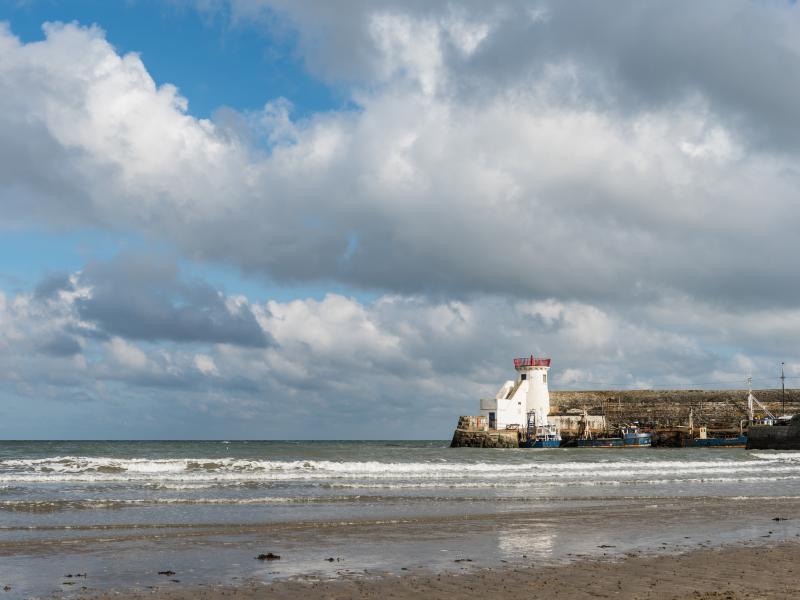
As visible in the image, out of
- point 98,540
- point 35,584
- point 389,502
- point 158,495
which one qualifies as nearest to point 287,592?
point 35,584

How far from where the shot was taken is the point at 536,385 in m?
75.2

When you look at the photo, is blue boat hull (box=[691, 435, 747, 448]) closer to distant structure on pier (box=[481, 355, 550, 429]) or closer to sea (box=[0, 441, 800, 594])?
distant structure on pier (box=[481, 355, 550, 429])

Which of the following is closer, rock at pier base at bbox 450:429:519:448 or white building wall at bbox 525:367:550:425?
rock at pier base at bbox 450:429:519:448

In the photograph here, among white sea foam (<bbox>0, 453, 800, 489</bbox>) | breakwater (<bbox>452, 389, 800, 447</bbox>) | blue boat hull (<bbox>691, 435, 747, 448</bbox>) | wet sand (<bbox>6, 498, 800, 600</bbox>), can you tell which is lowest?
blue boat hull (<bbox>691, 435, 747, 448</bbox>)

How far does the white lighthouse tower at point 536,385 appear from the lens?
74.6 meters

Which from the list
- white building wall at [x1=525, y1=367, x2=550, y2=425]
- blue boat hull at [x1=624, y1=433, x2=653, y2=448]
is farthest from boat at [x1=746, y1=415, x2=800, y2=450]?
white building wall at [x1=525, y1=367, x2=550, y2=425]

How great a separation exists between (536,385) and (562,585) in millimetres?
65023

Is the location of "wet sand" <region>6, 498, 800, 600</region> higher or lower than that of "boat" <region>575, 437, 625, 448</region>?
higher

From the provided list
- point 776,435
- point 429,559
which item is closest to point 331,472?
point 429,559

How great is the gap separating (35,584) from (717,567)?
1007 cm

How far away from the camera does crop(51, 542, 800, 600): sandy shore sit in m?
10.6

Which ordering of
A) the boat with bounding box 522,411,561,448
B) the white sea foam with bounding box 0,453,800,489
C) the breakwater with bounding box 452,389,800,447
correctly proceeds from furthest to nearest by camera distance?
the breakwater with bounding box 452,389,800,447, the boat with bounding box 522,411,561,448, the white sea foam with bounding box 0,453,800,489

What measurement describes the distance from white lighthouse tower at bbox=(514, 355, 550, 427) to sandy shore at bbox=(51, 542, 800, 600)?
62164 millimetres

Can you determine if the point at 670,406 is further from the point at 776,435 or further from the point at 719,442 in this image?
the point at 776,435
